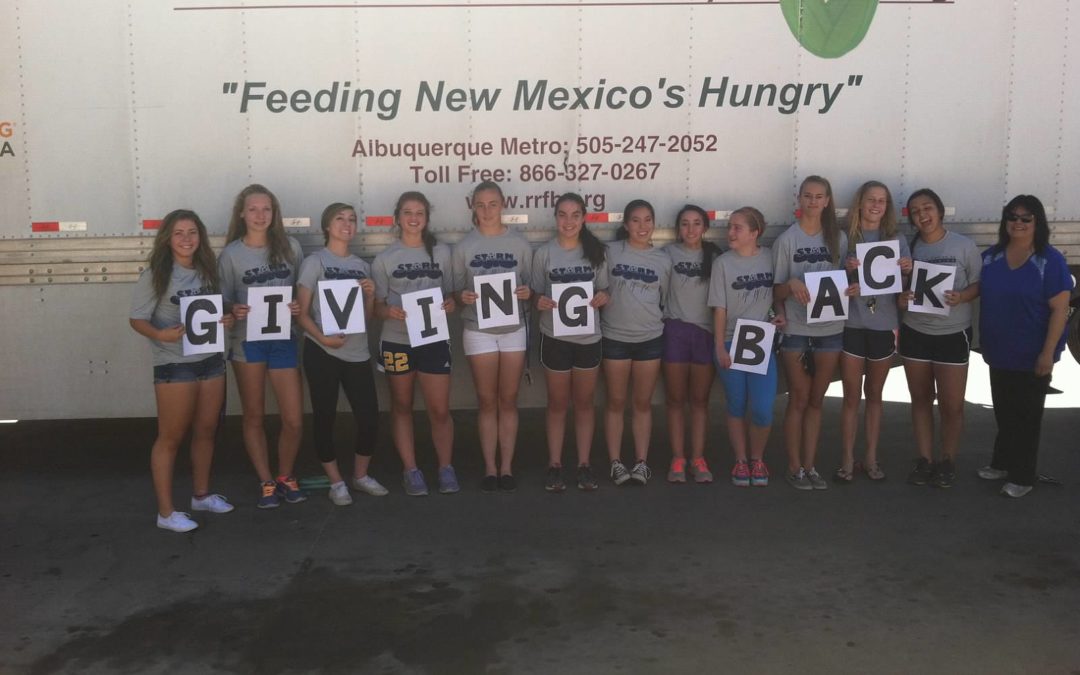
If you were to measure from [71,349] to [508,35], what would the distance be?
323 cm

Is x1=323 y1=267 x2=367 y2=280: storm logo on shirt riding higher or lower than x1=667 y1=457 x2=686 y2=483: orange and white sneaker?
higher

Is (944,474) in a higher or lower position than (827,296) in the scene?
lower

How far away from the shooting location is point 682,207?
571 centimetres

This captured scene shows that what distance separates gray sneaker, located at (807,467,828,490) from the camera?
5.79m

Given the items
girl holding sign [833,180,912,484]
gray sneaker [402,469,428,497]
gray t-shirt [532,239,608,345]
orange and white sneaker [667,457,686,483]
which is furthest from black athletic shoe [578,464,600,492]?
girl holding sign [833,180,912,484]

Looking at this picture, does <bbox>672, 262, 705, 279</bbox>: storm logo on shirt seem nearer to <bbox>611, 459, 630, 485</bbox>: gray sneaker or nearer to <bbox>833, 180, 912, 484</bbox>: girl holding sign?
<bbox>833, 180, 912, 484</bbox>: girl holding sign

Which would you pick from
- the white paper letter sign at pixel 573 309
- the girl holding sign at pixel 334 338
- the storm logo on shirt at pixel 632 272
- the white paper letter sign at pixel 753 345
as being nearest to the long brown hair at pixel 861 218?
the white paper letter sign at pixel 753 345

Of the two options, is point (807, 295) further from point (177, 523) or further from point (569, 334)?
point (177, 523)

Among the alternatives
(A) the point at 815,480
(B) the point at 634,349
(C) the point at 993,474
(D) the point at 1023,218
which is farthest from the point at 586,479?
(D) the point at 1023,218

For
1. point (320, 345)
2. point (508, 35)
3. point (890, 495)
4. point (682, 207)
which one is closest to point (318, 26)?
point (508, 35)

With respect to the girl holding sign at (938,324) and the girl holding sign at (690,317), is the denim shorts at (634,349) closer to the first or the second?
the girl holding sign at (690,317)

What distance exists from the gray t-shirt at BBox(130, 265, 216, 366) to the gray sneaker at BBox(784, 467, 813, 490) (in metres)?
3.53

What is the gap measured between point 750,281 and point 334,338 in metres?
2.47

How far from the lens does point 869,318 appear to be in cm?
567
